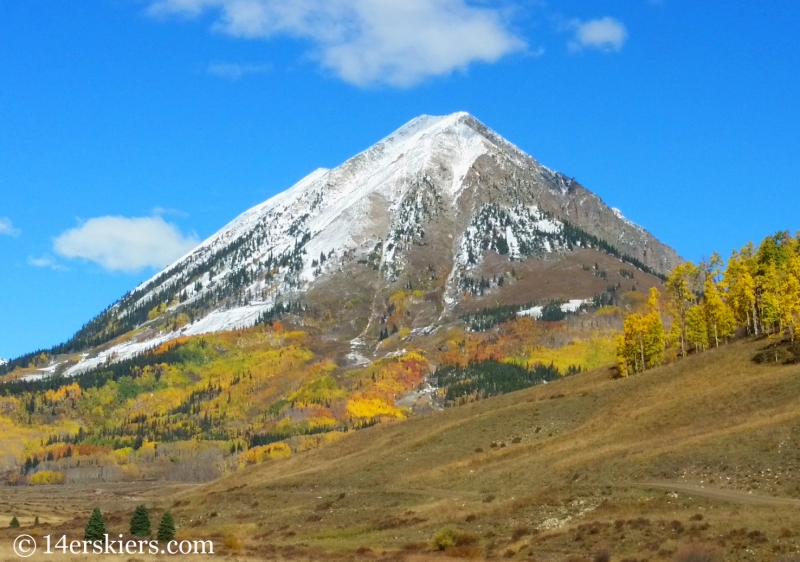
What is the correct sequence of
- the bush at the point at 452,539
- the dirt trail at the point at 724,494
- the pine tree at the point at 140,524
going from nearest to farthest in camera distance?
the dirt trail at the point at 724,494
the bush at the point at 452,539
the pine tree at the point at 140,524

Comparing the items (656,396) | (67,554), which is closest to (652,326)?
(656,396)

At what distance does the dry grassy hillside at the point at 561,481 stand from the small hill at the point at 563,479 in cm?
26

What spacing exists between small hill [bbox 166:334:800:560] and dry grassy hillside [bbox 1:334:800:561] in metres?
0.26

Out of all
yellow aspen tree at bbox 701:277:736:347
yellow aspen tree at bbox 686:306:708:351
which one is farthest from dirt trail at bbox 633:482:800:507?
yellow aspen tree at bbox 686:306:708:351

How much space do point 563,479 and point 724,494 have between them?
23476 mm

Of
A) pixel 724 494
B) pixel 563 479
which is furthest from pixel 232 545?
pixel 724 494

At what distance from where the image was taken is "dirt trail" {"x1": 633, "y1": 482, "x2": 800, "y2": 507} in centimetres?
7012

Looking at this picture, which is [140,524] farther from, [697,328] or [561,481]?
[697,328]

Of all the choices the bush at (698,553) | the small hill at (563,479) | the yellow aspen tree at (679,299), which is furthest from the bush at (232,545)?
the yellow aspen tree at (679,299)

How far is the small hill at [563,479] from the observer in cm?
6806

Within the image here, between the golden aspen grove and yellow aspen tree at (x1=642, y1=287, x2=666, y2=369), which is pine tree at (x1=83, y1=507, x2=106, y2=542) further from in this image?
yellow aspen tree at (x1=642, y1=287, x2=666, y2=369)

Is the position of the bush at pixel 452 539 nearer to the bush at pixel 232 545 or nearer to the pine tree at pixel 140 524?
the bush at pixel 232 545

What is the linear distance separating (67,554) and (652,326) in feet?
453

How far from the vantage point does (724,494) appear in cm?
7488
